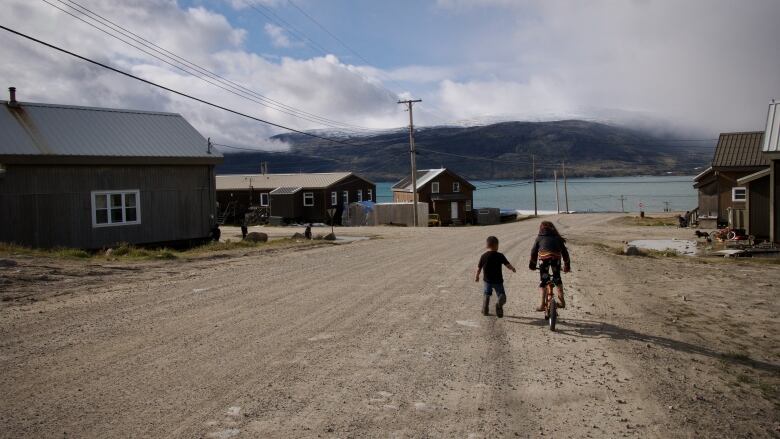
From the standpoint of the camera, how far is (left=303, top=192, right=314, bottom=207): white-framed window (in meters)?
63.0

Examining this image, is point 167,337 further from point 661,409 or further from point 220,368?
point 661,409

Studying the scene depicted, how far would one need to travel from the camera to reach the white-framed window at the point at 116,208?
24.4m

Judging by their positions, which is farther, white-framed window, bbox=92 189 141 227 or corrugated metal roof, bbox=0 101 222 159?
white-framed window, bbox=92 189 141 227

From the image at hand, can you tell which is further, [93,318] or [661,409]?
[93,318]

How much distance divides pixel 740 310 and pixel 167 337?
10.4m

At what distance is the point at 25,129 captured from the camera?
77.7ft

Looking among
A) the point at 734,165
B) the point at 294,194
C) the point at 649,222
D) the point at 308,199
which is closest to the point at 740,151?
the point at 734,165

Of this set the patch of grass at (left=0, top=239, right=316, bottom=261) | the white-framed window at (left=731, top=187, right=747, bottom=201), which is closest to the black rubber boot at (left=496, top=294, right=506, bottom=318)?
the patch of grass at (left=0, top=239, right=316, bottom=261)

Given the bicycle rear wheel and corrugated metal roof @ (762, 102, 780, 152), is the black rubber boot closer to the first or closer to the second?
the bicycle rear wheel

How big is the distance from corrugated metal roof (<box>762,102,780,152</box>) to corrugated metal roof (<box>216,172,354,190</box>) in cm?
4335

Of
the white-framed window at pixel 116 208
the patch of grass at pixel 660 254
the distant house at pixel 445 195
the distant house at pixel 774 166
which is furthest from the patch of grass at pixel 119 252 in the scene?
the distant house at pixel 445 195

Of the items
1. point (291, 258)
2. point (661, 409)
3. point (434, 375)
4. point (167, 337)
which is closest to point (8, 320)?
point (167, 337)

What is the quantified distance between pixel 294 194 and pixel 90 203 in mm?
38019

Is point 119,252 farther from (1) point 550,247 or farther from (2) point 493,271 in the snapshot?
(1) point 550,247
